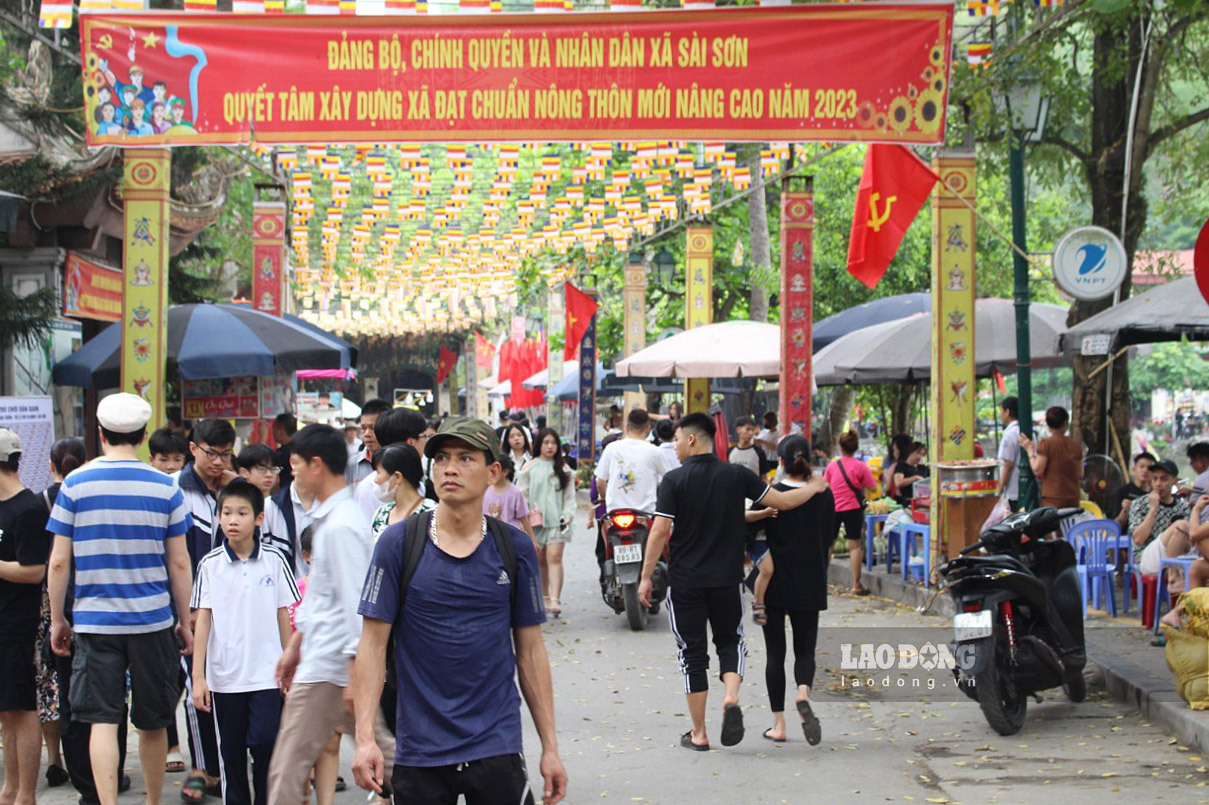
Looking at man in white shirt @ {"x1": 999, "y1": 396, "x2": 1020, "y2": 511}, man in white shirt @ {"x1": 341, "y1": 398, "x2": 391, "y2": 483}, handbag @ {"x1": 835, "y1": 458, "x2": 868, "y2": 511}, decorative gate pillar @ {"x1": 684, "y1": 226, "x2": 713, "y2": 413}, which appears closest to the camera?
man in white shirt @ {"x1": 341, "y1": 398, "x2": 391, "y2": 483}

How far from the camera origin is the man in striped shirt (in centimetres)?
600

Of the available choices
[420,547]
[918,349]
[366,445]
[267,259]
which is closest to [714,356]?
[918,349]

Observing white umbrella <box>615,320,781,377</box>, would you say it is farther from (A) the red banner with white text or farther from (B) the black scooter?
(B) the black scooter

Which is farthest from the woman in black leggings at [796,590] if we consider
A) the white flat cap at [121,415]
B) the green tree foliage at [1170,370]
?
the green tree foliage at [1170,370]

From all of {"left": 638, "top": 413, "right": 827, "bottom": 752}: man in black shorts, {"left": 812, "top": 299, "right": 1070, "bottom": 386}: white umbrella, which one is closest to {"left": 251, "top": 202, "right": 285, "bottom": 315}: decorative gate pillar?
{"left": 812, "top": 299, "right": 1070, "bottom": 386}: white umbrella

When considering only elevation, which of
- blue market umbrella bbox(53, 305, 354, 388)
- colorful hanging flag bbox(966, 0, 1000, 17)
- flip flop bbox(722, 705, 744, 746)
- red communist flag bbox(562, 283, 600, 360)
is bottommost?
flip flop bbox(722, 705, 744, 746)

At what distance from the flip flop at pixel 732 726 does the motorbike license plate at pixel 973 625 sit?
1.37m

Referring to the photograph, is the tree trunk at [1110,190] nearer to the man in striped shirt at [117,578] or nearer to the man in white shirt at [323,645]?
the man in striped shirt at [117,578]

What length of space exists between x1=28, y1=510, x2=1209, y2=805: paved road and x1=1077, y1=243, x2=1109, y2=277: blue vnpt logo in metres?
3.51

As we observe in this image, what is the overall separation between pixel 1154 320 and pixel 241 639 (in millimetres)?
8384

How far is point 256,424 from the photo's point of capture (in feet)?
54.0

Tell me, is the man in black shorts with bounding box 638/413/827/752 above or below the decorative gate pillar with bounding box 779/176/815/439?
below

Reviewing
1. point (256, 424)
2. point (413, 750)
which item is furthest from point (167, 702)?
point (256, 424)

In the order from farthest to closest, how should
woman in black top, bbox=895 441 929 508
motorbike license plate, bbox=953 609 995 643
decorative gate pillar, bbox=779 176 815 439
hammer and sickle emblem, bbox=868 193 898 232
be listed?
decorative gate pillar, bbox=779 176 815 439, woman in black top, bbox=895 441 929 508, hammer and sickle emblem, bbox=868 193 898 232, motorbike license plate, bbox=953 609 995 643
